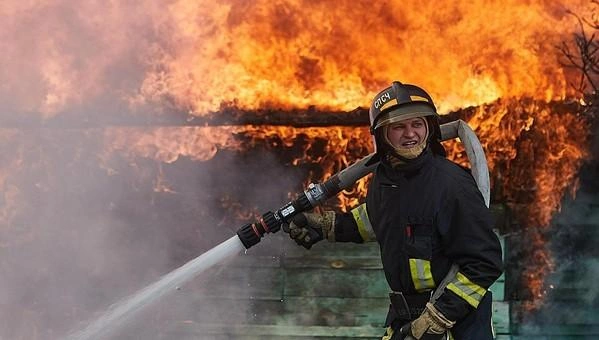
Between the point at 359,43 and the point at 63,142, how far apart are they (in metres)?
2.56

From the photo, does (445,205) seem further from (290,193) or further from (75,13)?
(75,13)

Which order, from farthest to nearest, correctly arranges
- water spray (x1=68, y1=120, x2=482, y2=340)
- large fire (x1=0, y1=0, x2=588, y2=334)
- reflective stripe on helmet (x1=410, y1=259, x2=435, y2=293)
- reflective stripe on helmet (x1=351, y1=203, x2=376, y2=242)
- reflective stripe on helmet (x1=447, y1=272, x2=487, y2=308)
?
large fire (x1=0, y1=0, x2=588, y2=334), reflective stripe on helmet (x1=351, y1=203, x2=376, y2=242), water spray (x1=68, y1=120, x2=482, y2=340), reflective stripe on helmet (x1=410, y1=259, x2=435, y2=293), reflective stripe on helmet (x1=447, y1=272, x2=487, y2=308)

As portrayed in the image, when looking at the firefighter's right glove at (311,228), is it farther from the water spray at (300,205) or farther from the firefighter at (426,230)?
the firefighter at (426,230)

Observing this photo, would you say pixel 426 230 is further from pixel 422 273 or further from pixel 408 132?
pixel 408 132

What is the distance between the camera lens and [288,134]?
615 cm

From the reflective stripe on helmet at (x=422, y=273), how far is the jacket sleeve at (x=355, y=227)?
0.65 metres

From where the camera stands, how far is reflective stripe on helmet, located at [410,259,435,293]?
149 inches

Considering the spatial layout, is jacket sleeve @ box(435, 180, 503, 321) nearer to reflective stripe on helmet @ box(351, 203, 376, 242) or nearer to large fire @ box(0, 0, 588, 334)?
reflective stripe on helmet @ box(351, 203, 376, 242)

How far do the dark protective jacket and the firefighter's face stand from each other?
9cm

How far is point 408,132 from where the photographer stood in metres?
3.94

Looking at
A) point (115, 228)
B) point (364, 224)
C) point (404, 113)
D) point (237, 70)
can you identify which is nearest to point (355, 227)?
point (364, 224)

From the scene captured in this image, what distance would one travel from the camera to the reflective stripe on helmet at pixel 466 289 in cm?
366

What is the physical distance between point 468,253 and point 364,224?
0.86 metres

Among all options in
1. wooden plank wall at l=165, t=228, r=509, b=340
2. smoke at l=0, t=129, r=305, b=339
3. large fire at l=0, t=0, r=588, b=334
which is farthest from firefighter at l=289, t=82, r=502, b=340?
smoke at l=0, t=129, r=305, b=339
